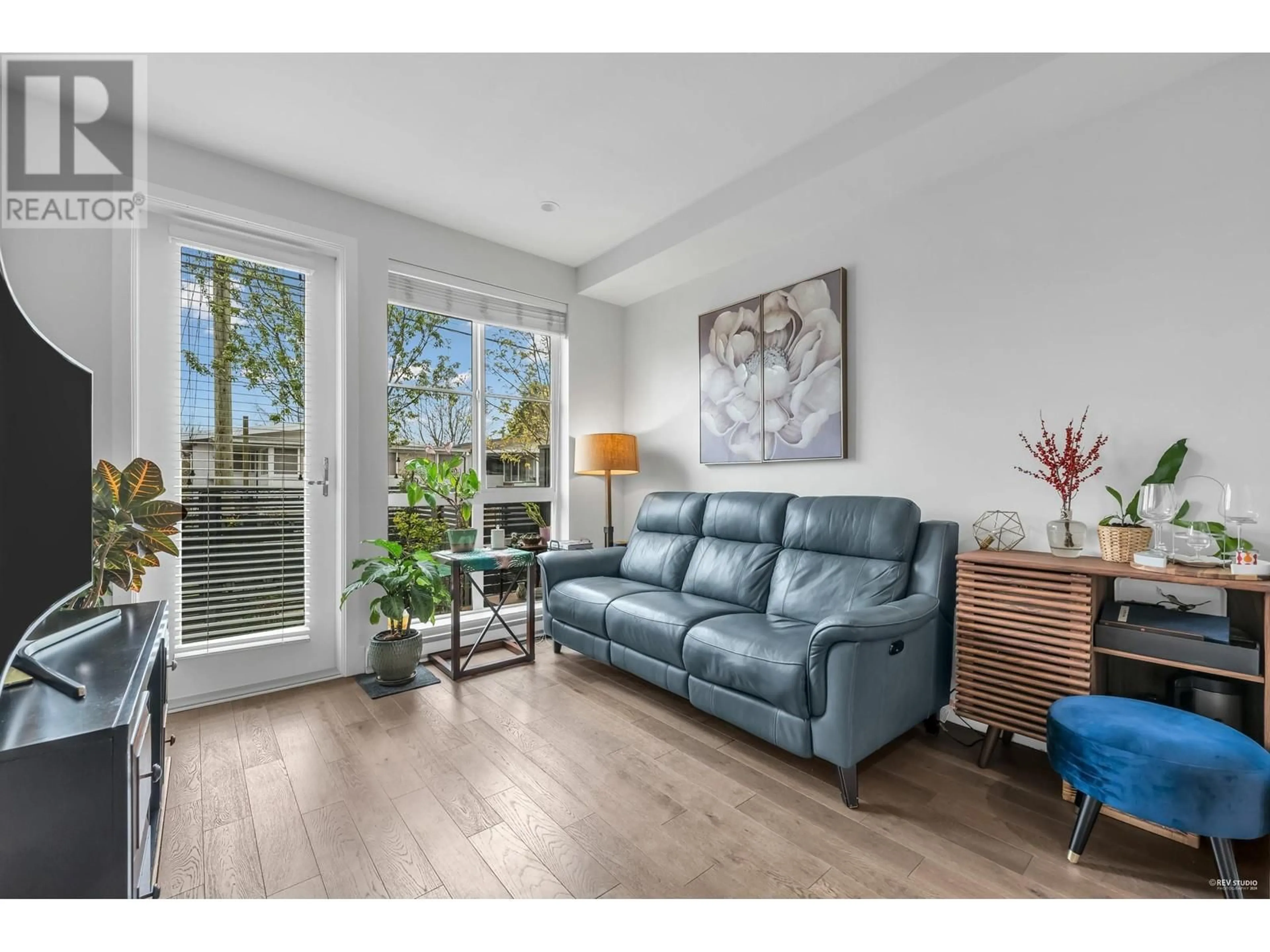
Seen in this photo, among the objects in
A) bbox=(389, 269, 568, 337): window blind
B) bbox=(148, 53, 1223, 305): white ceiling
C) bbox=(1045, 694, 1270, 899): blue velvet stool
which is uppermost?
bbox=(148, 53, 1223, 305): white ceiling

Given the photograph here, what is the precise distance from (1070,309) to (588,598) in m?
2.48

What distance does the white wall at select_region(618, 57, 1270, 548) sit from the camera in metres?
1.80

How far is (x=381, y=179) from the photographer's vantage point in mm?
2807

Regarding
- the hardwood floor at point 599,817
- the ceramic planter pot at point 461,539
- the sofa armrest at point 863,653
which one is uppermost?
the ceramic planter pot at point 461,539

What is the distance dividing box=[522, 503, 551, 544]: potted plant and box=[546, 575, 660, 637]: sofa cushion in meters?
0.71

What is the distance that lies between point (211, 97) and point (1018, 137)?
127 inches

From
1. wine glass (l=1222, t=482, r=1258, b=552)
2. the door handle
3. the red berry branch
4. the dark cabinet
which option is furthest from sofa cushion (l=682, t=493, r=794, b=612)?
the dark cabinet

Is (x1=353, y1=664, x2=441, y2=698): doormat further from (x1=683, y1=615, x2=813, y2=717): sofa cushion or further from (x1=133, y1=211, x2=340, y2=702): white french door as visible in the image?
(x1=683, y1=615, x2=813, y2=717): sofa cushion

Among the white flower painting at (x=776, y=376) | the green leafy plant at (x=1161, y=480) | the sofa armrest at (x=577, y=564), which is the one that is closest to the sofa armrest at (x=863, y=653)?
the green leafy plant at (x=1161, y=480)

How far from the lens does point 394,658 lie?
2793mm

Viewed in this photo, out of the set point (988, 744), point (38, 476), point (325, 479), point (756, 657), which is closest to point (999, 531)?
Result: point (988, 744)

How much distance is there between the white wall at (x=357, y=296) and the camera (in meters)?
2.24

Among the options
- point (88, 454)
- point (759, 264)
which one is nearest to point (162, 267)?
point (88, 454)

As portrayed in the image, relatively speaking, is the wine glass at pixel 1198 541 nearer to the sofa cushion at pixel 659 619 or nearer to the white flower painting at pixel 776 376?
the white flower painting at pixel 776 376
